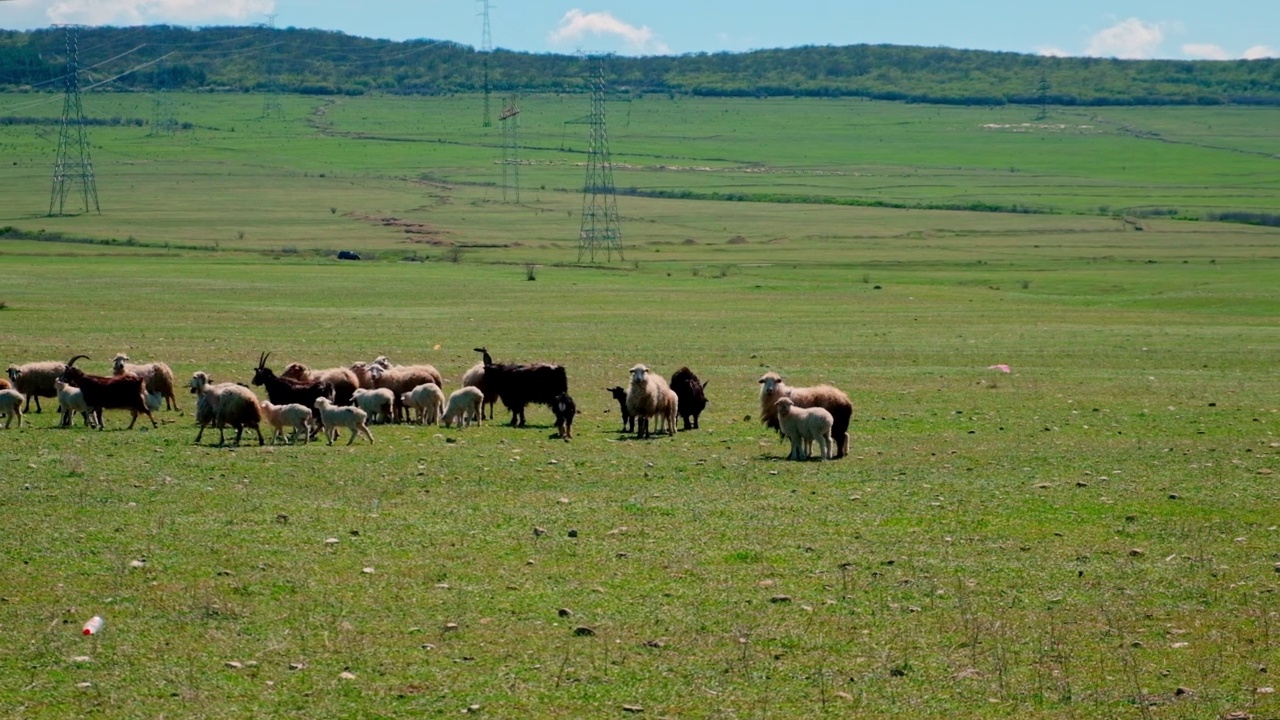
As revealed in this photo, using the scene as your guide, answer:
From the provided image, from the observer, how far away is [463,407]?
24.3 meters

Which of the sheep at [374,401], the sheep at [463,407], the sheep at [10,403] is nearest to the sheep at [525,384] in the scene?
the sheep at [463,407]

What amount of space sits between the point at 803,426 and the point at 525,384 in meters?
6.57

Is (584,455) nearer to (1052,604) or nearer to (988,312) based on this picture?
(1052,604)

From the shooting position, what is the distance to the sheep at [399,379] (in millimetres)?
25656

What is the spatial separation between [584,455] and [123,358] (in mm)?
10332

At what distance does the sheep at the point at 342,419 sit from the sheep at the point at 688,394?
5372mm

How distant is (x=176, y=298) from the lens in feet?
173

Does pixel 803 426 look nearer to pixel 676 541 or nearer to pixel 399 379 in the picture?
pixel 676 541

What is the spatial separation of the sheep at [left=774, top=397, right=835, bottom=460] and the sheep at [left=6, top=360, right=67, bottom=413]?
12.8 metres

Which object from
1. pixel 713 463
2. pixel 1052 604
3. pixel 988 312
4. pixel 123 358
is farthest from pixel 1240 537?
pixel 988 312

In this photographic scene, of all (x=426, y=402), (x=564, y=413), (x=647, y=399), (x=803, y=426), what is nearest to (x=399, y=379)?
(x=426, y=402)

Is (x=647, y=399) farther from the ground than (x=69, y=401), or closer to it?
farther from the ground

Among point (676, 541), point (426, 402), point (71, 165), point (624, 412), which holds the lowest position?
point (71, 165)

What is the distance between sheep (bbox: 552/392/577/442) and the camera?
889 inches
